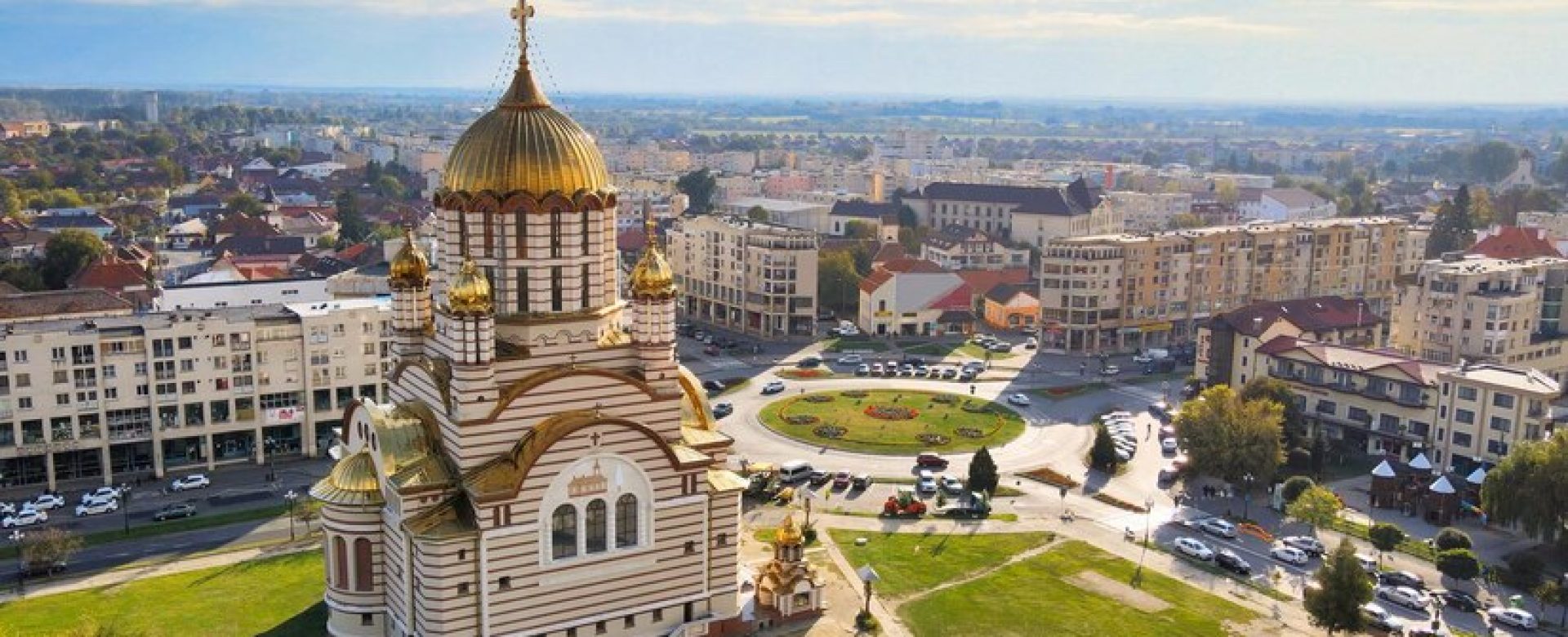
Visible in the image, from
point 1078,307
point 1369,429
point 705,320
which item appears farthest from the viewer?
point 705,320

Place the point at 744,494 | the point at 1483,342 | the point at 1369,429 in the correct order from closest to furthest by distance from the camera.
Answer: the point at 744,494
the point at 1369,429
the point at 1483,342

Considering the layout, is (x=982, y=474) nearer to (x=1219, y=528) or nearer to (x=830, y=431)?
(x=1219, y=528)

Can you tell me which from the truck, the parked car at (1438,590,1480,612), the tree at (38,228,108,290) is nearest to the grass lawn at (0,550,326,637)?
the truck

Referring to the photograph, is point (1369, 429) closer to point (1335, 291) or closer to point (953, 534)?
point (953, 534)

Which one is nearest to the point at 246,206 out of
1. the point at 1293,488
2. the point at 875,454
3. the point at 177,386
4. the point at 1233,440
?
the point at 177,386

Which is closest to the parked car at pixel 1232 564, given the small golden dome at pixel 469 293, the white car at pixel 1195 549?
the white car at pixel 1195 549

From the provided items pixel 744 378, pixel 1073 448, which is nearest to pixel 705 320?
pixel 744 378

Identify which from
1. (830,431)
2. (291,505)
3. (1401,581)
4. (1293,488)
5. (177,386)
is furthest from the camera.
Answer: (830,431)
